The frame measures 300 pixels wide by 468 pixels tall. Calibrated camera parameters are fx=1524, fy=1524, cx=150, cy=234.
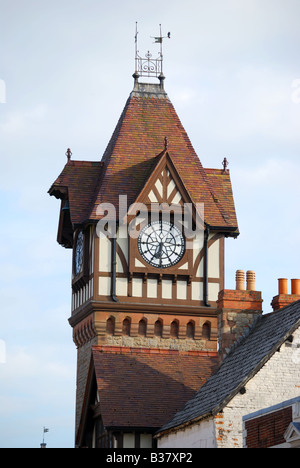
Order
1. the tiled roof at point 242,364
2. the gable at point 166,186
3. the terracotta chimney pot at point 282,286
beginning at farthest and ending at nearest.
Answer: the gable at point 166,186 < the terracotta chimney pot at point 282,286 < the tiled roof at point 242,364

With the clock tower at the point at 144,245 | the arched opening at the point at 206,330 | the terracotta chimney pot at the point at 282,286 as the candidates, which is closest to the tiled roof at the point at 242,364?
the terracotta chimney pot at the point at 282,286

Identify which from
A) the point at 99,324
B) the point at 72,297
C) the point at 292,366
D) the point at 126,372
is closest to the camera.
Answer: the point at 292,366

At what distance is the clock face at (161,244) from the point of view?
54438 mm

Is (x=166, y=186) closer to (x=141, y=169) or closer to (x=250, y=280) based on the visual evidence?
(x=141, y=169)

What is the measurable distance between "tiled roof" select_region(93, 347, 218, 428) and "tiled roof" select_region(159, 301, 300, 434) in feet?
5.89

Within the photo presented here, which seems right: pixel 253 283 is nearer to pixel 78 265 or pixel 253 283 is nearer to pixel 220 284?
pixel 220 284

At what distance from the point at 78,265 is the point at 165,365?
28.9 ft

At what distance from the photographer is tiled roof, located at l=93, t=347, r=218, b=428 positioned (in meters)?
45.6

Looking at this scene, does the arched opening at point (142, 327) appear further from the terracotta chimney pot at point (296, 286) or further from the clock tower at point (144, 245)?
the terracotta chimney pot at point (296, 286)

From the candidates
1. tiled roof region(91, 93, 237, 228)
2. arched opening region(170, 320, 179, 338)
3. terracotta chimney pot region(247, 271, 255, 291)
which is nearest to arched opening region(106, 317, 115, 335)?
arched opening region(170, 320, 179, 338)

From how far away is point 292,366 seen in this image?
3969 cm

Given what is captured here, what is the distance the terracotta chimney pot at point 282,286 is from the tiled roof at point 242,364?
203 centimetres

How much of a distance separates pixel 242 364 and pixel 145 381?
6.23m

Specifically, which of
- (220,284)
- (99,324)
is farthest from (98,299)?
(220,284)
